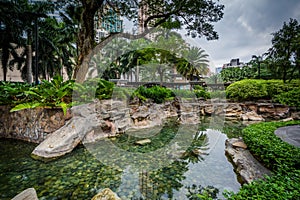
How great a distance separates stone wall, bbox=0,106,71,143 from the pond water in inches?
10.1

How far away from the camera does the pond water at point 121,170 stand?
2.44m

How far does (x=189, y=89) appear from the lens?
500 inches

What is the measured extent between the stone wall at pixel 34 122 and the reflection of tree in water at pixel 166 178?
286 cm

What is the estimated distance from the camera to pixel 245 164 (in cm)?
301

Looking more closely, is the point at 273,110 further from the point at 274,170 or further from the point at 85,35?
the point at 85,35

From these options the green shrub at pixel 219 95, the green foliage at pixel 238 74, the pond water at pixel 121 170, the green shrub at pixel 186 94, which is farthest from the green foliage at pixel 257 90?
the pond water at pixel 121 170

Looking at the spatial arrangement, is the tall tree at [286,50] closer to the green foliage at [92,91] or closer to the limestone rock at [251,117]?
the limestone rock at [251,117]

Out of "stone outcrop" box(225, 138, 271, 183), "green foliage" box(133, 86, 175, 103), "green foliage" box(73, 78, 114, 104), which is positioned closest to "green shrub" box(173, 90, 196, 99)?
"green foliage" box(133, 86, 175, 103)

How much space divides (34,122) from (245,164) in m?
5.07

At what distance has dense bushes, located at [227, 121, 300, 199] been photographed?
1.68m

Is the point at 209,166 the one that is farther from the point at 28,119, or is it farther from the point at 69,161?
the point at 28,119

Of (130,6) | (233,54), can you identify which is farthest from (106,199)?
(233,54)

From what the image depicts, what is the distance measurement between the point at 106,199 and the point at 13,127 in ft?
14.8

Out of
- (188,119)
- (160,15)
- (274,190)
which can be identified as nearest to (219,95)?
(188,119)
